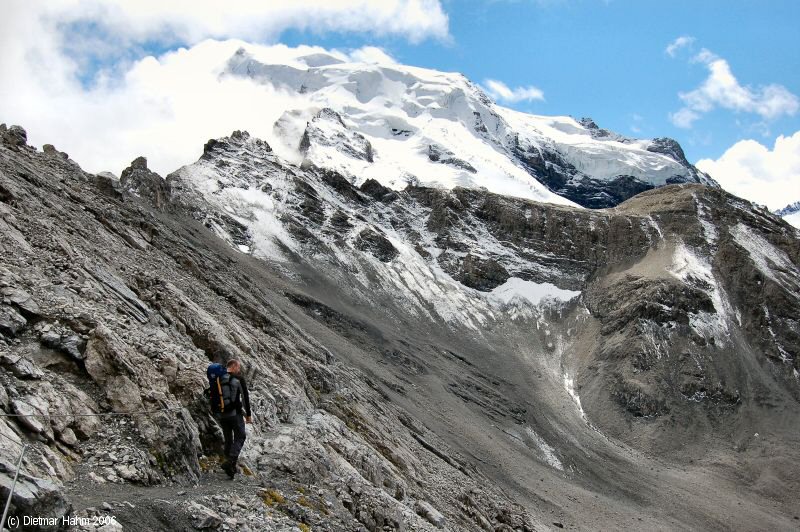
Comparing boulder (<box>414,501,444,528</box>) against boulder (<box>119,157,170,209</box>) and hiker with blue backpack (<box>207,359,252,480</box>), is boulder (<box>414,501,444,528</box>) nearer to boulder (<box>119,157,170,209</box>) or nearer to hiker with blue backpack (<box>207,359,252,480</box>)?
hiker with blue backpack (<box>207,359,252,480</box>)

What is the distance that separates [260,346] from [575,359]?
100822 mm

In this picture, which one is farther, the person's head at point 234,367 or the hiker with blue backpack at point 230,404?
the person's head at point 234,367

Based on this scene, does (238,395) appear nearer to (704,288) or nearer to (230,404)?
(230,404)

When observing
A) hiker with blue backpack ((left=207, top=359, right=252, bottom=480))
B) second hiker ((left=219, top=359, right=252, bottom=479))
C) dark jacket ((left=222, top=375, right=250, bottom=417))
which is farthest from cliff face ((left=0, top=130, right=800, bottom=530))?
dark jacket ((left=222, top=375, right=250, bottom=417))

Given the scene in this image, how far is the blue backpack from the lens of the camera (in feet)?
49.2

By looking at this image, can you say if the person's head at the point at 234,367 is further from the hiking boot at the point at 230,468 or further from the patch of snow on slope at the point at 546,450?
the patch of snow on slope at the point at 546,450

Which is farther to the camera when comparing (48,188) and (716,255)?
(716,255)

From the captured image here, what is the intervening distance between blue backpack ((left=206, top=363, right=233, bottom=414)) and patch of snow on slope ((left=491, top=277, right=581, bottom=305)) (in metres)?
128

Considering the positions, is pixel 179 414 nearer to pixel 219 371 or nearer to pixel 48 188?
pixel 219 371

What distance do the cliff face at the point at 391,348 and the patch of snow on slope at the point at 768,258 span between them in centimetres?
55

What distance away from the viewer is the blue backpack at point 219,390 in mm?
14984

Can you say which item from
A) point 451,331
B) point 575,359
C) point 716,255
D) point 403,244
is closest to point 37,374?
point 451,331

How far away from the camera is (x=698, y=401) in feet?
361

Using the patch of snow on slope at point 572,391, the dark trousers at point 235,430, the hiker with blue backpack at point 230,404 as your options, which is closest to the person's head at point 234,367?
the hiker with blue backpack at point 230,404
